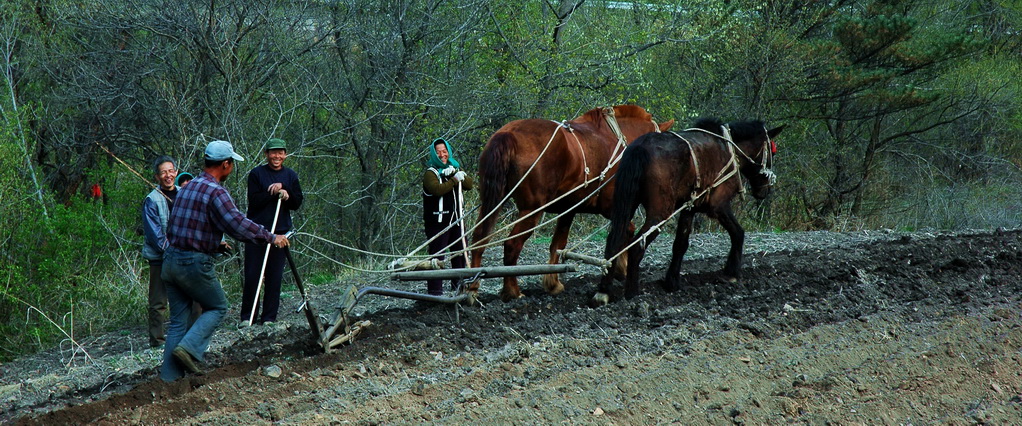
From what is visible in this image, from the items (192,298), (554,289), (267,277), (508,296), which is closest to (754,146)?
(554,289)

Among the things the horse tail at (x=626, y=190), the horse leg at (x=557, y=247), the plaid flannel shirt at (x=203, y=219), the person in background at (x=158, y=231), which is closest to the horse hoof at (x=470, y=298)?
the horse leg at (x=557, y=247)

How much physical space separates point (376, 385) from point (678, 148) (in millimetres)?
3806

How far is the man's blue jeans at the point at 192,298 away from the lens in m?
5.79

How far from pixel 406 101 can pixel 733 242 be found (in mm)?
7364

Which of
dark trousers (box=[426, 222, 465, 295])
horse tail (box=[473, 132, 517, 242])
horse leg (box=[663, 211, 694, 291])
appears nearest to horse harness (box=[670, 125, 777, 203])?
horse leg (box=[663, 211, 694, 291])

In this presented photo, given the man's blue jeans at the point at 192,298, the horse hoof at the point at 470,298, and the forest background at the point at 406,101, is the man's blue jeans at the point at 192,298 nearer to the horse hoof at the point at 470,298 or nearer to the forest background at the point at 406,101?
the forest background at the point at 406,101

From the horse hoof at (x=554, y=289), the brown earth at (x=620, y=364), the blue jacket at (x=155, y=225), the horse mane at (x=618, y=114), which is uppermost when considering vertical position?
the horse mane at (x=618, y=114)

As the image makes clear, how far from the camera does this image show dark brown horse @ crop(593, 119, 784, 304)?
761 centimetres

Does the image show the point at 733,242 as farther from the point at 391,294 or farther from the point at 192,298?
the point at 192,298

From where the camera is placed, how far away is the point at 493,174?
25.9ft

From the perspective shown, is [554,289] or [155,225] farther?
[554,289]

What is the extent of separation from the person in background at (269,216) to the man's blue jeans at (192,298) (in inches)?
74.5

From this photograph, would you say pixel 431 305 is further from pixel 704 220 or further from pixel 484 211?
pixel 704 220

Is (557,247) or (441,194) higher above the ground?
(441,194)
